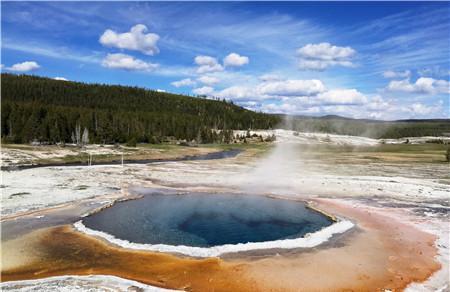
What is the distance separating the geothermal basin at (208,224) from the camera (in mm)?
18594

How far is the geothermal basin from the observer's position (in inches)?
732

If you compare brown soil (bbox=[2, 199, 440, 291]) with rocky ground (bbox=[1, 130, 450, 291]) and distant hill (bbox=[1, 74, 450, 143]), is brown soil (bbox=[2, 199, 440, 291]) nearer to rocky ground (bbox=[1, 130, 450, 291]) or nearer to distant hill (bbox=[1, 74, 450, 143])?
rocky ground (bbox=[1, 130, 450, 291])

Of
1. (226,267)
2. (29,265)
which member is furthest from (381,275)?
(29,265)

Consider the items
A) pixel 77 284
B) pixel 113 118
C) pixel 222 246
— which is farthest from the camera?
pixel 113 118

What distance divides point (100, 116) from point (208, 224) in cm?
8758

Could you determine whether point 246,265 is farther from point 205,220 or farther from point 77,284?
point 205,220

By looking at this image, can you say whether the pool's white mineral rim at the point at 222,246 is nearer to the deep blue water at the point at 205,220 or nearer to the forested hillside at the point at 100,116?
the deep blue water at the point at 205,220

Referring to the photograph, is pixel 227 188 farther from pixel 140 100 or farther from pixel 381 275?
pixel 140 100

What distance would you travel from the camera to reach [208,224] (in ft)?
75.0

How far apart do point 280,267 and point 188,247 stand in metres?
4.74

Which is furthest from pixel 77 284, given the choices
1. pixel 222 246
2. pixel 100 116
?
pixel 100 116

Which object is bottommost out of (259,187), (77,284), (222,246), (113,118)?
(77,284)

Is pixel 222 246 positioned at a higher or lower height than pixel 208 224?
higher

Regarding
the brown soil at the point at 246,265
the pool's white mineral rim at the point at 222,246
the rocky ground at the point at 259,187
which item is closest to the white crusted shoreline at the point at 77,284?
the brown soil at the point at 246,265
